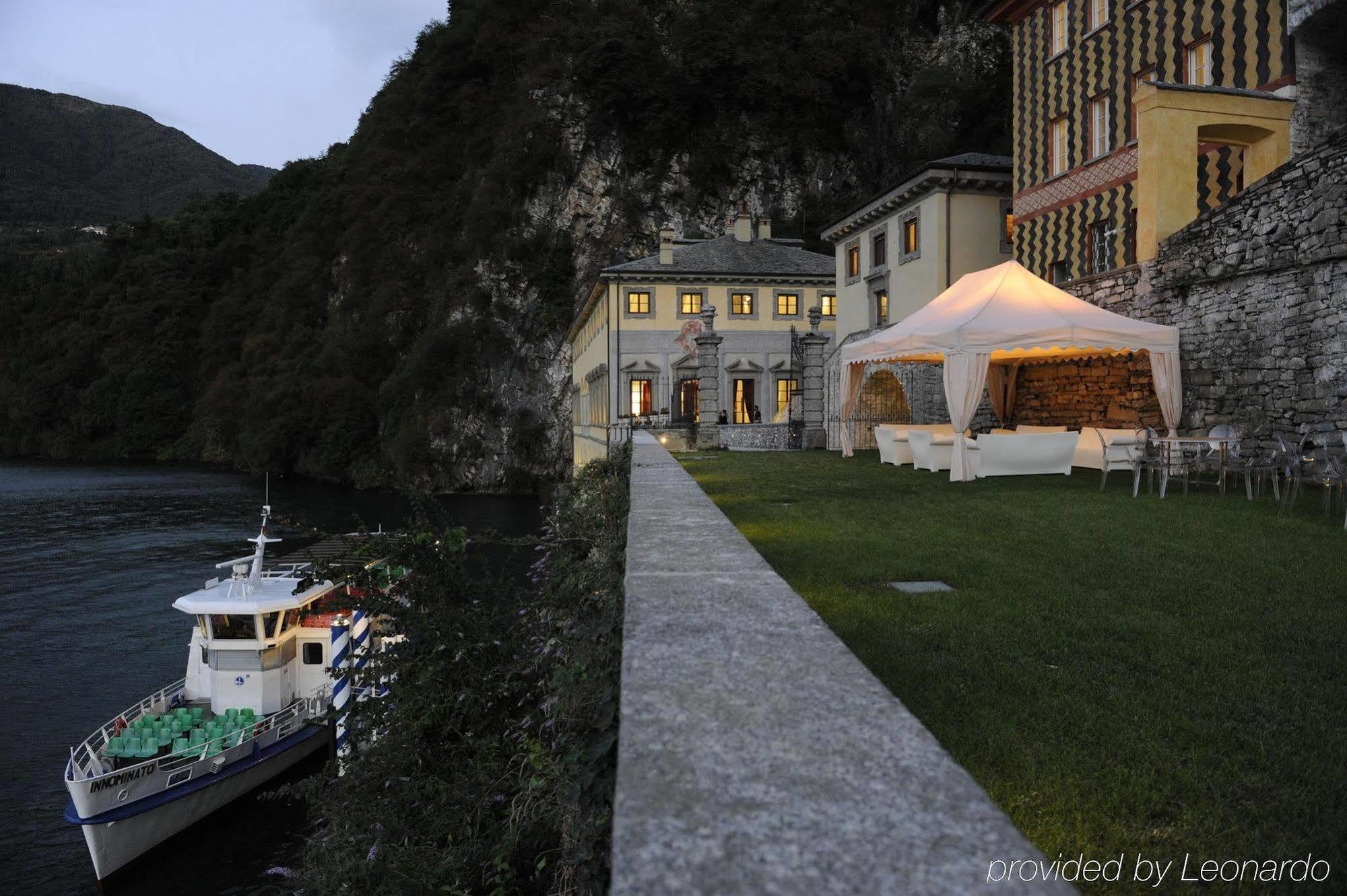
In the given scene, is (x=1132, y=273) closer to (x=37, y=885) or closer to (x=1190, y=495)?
(x=1190, y=495)

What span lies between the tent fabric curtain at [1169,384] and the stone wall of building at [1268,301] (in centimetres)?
89

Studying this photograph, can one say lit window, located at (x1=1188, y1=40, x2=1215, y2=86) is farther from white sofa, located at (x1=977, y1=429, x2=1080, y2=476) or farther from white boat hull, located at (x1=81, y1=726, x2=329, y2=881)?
white boat hull, located at (x1=81, y1=726, x2=329, y2=881)

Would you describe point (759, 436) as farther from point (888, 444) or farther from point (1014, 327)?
point (1014, 327)

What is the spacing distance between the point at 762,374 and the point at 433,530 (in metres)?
30.7

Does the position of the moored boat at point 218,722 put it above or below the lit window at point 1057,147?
below

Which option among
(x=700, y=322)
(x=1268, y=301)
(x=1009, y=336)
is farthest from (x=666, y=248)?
(x=1268, y=301)

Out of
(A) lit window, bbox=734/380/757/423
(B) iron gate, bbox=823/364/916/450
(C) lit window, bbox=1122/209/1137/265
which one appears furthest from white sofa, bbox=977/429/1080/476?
(A) lit window, bbox=734/380/757/423

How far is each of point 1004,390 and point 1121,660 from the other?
18.8m

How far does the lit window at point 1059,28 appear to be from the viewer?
2166 centimetres

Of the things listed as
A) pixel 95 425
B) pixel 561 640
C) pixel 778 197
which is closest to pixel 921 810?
pixel 561 640

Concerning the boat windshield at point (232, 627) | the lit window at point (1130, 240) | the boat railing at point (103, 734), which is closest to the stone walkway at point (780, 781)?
the boat railing at point (103, 734)

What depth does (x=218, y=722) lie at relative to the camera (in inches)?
613

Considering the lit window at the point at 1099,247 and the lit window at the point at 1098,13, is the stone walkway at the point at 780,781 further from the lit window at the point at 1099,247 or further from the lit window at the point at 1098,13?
the lit window at the point at 1098,13

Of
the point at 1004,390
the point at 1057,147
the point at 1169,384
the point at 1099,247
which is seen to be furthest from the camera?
the point at 1057,147
